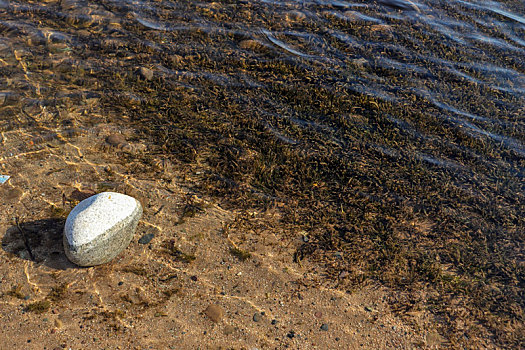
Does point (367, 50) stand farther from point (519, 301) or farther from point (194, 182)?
point (519, 301)

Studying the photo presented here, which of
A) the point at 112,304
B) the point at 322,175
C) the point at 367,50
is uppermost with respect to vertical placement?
the point at 367,50

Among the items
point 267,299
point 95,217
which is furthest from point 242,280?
point 95,217

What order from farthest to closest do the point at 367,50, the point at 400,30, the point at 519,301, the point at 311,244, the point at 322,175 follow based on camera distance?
the point at 400,30, the point at 367,50, the point at 322,175, the point at 311,244, the point at 519,301

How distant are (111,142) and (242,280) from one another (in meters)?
2.98

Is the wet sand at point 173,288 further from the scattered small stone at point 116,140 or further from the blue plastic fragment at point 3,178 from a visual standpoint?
the scattered small stone at point 116,140

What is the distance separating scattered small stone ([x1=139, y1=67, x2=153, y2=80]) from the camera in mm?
7313

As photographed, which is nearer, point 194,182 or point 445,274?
point 445,274

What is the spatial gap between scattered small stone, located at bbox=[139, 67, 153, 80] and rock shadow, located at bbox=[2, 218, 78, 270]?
3.36 metres

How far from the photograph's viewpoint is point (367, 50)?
832 centimetres

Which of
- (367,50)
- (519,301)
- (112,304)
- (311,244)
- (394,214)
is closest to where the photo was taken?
(112,304)

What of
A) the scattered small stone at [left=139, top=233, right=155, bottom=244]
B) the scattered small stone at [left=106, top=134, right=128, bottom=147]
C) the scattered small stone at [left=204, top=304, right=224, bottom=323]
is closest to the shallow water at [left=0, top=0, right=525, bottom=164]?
the scattered small stone at [left=106, top=134, right=128, bottom=147]

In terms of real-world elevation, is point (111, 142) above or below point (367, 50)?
below

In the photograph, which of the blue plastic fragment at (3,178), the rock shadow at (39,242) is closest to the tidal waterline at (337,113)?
the blue plastic fragment at (3,178)

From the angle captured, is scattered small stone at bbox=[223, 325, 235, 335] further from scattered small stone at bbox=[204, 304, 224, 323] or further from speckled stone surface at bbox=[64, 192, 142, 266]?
speckled stone surface at bbox=[64, 192, 142, 266]
